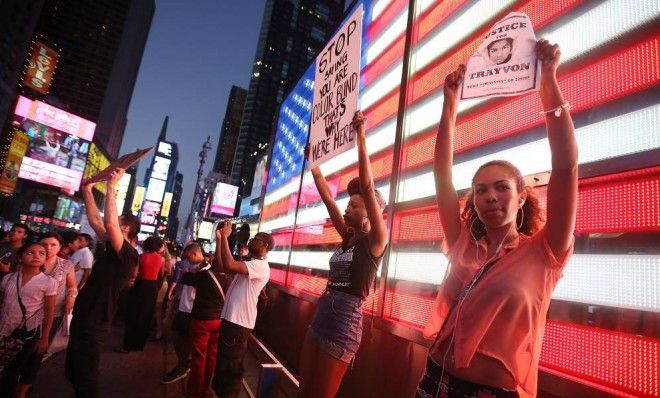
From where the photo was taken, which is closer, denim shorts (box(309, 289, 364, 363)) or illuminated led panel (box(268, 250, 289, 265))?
denim shorts (box(309, 289, 364, 363))

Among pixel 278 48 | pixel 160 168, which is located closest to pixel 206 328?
pixel 160 168

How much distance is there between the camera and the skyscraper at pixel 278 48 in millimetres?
117312

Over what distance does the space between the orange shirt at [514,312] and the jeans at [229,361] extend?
3919 mm

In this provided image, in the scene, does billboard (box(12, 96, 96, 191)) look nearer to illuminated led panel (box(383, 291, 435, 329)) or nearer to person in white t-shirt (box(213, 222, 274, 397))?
person in white t-shirt (box(213, 222, 274, 397))

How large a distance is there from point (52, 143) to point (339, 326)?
4483cm

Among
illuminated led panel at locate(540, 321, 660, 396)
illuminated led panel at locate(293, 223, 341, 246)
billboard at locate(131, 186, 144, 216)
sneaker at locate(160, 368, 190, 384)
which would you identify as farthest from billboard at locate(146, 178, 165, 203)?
illuminated led panel at locate(540, 321, 660, 396)

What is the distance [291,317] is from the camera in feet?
21.7

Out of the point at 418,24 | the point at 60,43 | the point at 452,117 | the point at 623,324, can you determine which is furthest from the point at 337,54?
the point at 60,43

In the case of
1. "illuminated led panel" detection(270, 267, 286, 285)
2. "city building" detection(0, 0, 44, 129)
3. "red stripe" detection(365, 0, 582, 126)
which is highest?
"city building" detection(0, 0, 44, 129)

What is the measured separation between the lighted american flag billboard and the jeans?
76.0 inches

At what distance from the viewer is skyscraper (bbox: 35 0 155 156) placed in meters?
127

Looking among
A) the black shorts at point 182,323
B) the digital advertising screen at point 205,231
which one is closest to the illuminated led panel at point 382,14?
the black shorts at point 182,323

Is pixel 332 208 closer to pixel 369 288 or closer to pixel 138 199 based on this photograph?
pixel 369 288

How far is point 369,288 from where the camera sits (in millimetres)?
2924
